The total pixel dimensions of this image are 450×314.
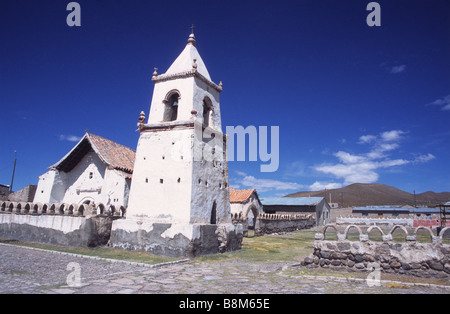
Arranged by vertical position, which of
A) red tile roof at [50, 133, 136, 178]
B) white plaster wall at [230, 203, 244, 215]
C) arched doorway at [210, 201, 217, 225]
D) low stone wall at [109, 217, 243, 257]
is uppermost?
red tile roof at [50, 133, 136, 178]

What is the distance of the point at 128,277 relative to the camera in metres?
7.13

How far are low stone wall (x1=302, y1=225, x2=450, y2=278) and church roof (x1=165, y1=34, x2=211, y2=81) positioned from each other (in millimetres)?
8803

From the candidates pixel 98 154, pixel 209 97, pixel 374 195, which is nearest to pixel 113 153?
pixel 98 154

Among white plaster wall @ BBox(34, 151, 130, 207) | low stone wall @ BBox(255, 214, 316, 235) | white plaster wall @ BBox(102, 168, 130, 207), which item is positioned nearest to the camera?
white plaster wall @ BBox(102, 168, 130, 207)

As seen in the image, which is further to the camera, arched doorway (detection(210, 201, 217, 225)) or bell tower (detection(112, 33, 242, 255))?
arched doorway (detection(210, 201, 217, 225))

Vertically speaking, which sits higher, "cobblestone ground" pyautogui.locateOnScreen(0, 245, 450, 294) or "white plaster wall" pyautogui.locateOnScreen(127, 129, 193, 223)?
"white plaster wall" pyautogui.locateOnScreen(127, 129, 193, 223)

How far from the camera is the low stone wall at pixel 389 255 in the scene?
292 inches

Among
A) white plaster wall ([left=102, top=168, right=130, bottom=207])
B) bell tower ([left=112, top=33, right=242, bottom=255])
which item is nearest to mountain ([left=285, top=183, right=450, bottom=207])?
white plaster wall ([left=102, top=168, right=130, bottom=207])

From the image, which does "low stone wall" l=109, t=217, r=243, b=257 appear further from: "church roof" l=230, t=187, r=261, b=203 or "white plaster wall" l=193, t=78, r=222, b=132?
"church roof" l=230, t=187, r=261, b=203

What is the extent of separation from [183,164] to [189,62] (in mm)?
4798

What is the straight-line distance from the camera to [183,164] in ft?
38.4

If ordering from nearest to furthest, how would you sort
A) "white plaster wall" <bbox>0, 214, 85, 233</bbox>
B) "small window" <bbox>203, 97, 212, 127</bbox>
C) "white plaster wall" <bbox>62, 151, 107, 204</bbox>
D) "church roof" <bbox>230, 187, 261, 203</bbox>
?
1. "white plaster wall" <bbox>0, 214, 85, 233</bbox>
2. "small window" <bbox>203, 97, 212, 127</bbox>
3. "white plaster wall" <bbox>62, 151, 107, 204</bbox>
4. "church roof" <bbox>230, 187, 261, 203</bbox>

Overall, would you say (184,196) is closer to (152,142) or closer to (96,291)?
(152,142)

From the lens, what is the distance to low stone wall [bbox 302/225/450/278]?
742cm
